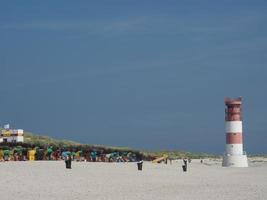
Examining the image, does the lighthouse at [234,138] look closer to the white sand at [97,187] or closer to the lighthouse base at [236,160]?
the lighthouse base at [236,160]

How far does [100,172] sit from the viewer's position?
25141mm

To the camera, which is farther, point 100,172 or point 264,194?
point 100,172

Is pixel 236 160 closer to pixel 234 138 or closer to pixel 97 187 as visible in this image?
pixel 234 138

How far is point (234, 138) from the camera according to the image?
44031 mm

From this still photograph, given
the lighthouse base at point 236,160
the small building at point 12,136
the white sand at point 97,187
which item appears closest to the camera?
the white sand at point 97,187

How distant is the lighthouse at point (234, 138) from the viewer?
4403 cm

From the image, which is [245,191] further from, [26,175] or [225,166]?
[225,166]

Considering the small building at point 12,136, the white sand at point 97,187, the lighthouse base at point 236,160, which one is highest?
the small building at point 12,136

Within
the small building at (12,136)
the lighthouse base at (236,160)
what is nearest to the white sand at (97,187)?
the lighthouse base at (236,160)

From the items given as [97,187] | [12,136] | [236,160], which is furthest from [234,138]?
[97,187]

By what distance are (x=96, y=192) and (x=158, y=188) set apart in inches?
121

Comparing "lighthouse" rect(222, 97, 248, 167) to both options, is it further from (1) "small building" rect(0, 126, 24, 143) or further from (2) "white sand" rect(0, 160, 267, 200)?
(2) "white sand" rect(0, 160, 267, 200)

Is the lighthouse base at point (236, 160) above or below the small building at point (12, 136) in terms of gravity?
below

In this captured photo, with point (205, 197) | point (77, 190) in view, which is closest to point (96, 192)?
point (77, 190)
